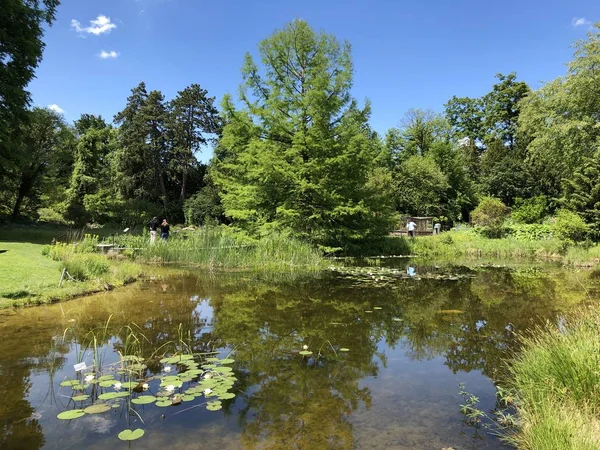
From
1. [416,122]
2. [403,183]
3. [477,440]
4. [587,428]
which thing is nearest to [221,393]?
[477,440]

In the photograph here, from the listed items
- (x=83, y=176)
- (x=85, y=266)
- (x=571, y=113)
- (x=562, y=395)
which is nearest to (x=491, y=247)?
(x=571, y=113)

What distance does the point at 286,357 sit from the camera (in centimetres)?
560

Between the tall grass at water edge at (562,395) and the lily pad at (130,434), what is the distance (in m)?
3.25

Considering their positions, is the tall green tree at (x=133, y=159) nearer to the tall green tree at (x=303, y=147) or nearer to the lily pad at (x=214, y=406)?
the tall green tree at (x=303, y=147)

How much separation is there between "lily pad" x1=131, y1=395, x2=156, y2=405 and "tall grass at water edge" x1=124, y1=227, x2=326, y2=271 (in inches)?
402

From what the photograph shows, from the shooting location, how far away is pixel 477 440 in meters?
3.61

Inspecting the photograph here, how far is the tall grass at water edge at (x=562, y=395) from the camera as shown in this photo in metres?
2.91

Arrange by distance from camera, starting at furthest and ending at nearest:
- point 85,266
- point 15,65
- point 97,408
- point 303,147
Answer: point 15,65 < point 303,147 < point 85,266 < point 97,408

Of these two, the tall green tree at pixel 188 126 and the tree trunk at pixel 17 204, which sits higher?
the tall green tree at pixel 188 126

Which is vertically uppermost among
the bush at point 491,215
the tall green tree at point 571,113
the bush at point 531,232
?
the tall green tree at point 571,113

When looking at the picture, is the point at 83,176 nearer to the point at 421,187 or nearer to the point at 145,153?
the point at 145,153

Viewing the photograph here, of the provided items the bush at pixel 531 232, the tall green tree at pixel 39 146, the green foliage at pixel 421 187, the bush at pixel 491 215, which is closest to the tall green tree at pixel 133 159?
the tall green tree at pixel 39 146

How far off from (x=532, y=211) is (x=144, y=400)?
30185 mm

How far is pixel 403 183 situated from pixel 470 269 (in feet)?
63.1
